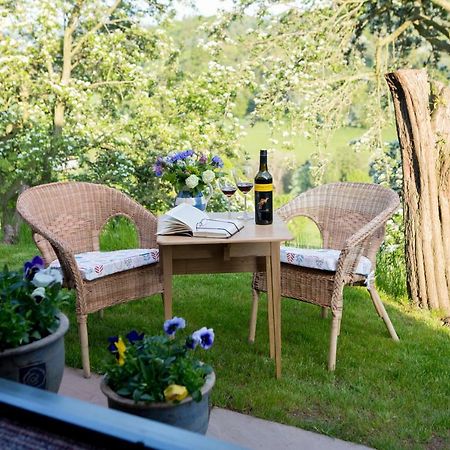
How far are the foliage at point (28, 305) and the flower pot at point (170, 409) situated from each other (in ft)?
0.96

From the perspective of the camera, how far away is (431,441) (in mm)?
2338

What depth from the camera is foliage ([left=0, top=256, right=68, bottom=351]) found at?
182 cm

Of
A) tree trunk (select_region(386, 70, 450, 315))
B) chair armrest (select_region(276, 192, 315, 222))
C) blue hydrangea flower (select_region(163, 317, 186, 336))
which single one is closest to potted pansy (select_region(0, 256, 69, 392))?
blue hydrangea flower (select_region(163, 317, 186, 336))

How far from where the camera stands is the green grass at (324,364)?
2.45m

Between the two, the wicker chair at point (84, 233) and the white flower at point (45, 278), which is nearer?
the white flower at point (45, 278)

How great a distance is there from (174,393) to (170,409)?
0.04 meters

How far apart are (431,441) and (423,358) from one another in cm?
82

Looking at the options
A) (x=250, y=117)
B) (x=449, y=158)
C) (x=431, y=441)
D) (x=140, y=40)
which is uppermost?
(x=140, y=40)

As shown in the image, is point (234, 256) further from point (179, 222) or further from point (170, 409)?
point (170, 409)

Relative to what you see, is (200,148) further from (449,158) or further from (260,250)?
(260,250)

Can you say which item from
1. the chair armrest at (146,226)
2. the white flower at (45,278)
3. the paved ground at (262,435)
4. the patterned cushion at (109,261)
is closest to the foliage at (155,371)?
the white flower at (45,278)

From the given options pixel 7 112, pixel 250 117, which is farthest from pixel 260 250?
pixel 7 112

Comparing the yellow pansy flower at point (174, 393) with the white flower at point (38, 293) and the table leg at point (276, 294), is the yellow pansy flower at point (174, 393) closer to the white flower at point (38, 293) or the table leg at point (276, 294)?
the white flower at point (38, 293)

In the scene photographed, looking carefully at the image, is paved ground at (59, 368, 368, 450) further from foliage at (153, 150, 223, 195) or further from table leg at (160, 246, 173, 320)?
foliage at (153, 150, 223, 195)
